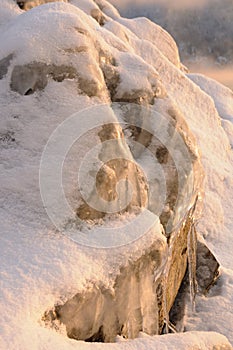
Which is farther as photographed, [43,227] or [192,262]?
[192,262]

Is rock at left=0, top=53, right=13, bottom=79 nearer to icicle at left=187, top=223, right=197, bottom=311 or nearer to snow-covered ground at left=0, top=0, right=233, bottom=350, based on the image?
snow-covered ground at left=0, top=0, right=233, bottom=350

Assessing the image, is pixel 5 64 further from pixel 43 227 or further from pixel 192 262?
pixel 192 262

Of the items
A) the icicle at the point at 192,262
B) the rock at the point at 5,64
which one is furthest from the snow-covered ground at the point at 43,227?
Answer: the icicle at the point at 192,262

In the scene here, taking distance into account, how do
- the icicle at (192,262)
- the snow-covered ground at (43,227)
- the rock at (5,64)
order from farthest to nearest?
the icicle at (192,262)
the rock at (5,64)
the snow-covered ground at (43,227)

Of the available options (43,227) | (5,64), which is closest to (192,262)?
(43,227)

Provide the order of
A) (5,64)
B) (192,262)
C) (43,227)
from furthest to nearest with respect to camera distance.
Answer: (192,262) → (5,64) → (43,227)

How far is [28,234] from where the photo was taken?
513 centimetres

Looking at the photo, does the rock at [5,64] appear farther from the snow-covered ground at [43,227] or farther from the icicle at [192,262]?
the icicle at [192,262]

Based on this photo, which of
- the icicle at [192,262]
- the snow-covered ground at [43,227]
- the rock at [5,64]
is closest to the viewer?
the snow-covered ground at [43,227]

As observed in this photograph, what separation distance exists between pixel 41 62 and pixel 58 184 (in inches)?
77.7

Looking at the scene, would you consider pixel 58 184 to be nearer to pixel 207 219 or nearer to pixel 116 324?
pixel 116 324

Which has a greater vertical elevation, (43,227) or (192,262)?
(43,227)

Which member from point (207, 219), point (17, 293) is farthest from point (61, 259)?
point (207, 219)

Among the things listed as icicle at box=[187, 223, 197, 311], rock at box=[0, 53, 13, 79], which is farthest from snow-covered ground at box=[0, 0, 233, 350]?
icicle at box=[187, 223, 197, 311]
